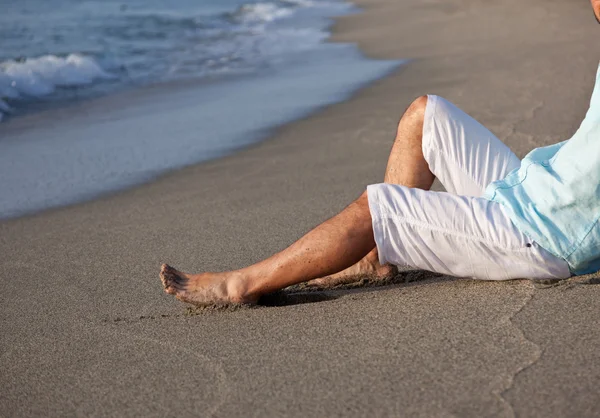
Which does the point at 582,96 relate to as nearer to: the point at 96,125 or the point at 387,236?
the point at 96,125

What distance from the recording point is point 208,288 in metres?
3.04

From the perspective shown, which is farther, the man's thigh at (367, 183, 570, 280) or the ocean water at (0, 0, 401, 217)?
the ocean water at (0, 0, 401, 217)

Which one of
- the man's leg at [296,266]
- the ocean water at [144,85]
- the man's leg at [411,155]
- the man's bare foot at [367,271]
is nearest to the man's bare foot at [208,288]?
the man's leg at [296,266]

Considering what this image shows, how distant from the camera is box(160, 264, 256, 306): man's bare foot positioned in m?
3.00

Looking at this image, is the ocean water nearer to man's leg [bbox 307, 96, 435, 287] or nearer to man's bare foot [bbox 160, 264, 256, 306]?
man's bare foot [bbox 160, 264, 256, 306]

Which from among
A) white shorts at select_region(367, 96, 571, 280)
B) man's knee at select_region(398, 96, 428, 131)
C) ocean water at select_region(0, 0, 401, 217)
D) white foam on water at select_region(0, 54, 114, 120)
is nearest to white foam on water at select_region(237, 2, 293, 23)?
ocean water at select_region(0, 0, 401, 217)

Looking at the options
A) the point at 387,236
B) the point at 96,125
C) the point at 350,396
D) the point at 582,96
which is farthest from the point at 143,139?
the point at 350,396

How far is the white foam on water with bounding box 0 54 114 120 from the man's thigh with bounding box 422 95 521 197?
5545 millimetres

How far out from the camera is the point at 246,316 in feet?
9.61

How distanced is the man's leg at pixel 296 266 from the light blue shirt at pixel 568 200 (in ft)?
1.49

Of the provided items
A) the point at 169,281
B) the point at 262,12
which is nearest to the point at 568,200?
the point at 169,281

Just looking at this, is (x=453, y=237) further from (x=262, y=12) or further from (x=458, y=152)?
(x=262, y=12)

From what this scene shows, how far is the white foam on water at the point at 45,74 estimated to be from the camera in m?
8.24

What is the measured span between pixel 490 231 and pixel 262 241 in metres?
1.43
